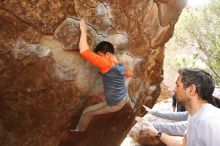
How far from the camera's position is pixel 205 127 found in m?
3.51

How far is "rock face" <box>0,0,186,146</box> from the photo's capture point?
5387 millimetres

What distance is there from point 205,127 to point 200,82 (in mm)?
553

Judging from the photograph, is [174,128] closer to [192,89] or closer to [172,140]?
[172,140]

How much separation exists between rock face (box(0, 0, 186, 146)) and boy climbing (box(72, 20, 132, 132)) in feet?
0.51

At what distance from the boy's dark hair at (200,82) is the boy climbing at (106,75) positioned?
1.96 meters

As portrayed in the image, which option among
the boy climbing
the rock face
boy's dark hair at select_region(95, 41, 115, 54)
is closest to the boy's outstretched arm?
the boy climbing

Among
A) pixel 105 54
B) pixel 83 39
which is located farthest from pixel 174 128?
pixel 83 39

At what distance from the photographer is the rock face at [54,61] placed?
539 cm

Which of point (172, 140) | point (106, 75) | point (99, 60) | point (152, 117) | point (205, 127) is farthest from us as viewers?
point (152, 117)

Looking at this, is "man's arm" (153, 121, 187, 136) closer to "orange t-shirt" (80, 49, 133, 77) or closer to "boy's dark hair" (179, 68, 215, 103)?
"boy's dark hair" (179, 68, 215, 103)

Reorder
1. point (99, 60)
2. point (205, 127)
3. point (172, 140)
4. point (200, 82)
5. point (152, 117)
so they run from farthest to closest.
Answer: point (152, 117), point (99, 60), point (172, 140), point (200, 82), point (205, 127)

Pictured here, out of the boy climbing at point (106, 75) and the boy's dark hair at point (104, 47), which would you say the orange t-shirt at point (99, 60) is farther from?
the boy's dark hair at point (104, 47)

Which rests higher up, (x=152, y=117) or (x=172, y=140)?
(x=172, y=140)

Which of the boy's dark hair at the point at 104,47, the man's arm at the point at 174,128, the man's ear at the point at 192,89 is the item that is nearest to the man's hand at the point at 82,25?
the boy's dark hair at the point at 104,47
